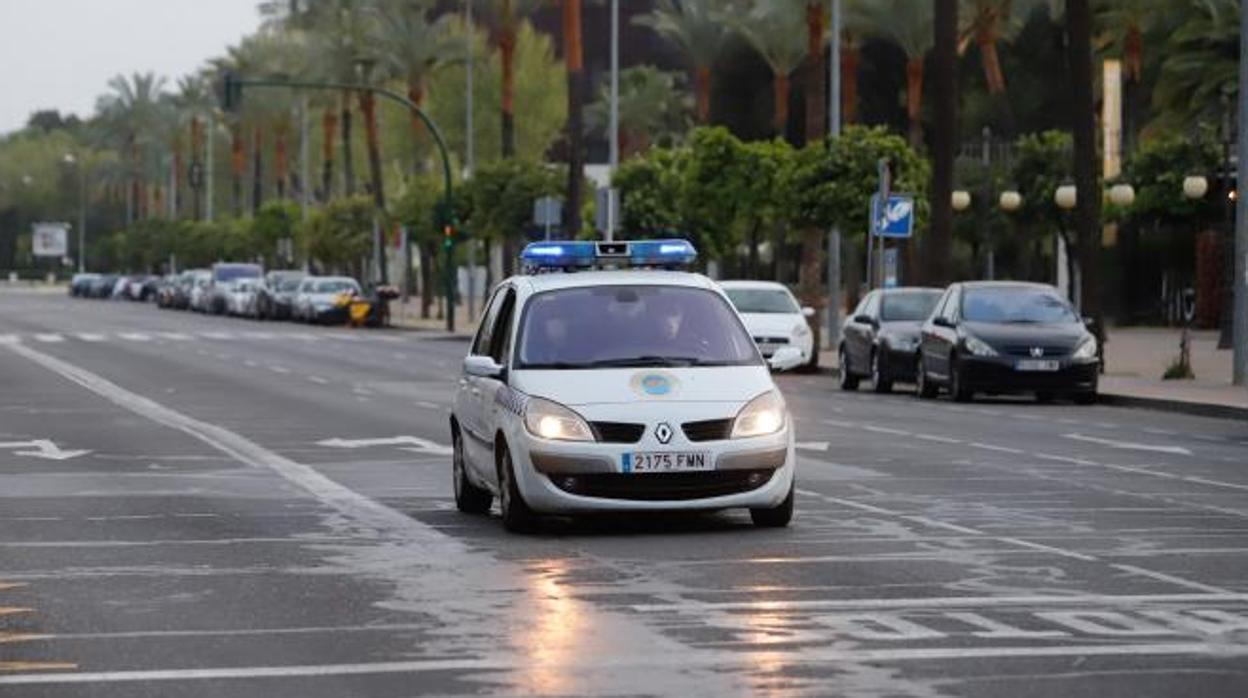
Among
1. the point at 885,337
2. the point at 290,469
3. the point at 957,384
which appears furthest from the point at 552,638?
the point at 885,337

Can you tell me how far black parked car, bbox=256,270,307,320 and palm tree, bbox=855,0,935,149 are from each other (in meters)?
26.0

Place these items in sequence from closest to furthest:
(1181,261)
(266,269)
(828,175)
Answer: (828,175), (1181,261), (266,269)

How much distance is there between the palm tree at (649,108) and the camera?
124m

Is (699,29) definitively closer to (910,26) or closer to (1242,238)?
(910,26)

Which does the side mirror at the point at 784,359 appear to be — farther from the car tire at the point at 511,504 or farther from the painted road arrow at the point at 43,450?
the painted road arrow at the point at 43,450

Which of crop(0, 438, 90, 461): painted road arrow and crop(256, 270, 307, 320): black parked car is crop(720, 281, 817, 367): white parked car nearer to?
crop(0, 438, 90, 461): painted road arrow

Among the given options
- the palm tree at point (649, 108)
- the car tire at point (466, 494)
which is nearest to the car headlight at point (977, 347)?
the car tire at point (466, 494)

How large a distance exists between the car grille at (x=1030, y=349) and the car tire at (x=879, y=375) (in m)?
4.56

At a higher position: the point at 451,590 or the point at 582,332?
the point at 582,332

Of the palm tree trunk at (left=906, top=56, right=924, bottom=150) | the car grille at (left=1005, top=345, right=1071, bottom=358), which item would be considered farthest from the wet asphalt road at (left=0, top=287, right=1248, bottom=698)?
the palm tree trunk at (left=906, top=56, right=924, bottom=150)

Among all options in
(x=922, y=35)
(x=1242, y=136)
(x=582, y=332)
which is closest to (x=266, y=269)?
(x=922, y=35)

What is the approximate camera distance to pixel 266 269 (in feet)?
514

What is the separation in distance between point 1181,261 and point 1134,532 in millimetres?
57110

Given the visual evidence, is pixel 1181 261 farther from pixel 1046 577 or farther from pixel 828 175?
pixel 1046 577
